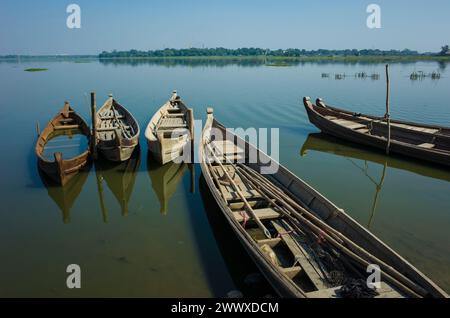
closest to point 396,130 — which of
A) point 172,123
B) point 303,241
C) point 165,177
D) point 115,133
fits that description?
point 172,123

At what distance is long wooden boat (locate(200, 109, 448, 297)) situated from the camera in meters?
Result: 5.70

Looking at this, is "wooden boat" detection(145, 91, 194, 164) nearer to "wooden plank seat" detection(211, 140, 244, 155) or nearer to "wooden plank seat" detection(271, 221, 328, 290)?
"wooden plank seat" detection(211, 140, 244, 155)

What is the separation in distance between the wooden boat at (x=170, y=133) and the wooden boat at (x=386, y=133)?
8.05 metres

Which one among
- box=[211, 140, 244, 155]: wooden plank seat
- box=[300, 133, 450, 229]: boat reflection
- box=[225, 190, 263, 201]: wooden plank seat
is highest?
box=[211, 140, 244, 155]: wooden plank seat

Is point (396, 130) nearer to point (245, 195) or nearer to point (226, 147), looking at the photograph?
point (226, 147)

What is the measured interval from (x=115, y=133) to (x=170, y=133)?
308 cm

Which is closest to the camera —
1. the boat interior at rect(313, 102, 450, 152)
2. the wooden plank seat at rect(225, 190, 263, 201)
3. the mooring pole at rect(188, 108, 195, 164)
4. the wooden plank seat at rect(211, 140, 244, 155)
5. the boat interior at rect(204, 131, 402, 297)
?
the boat interior at rect(204, 131, 402, 297)

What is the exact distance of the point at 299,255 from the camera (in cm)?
701

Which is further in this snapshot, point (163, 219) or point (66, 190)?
point (66, 190)

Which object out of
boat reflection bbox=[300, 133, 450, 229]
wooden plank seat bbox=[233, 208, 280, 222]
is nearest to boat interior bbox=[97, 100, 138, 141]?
wooden plank seat bbox=[233, 208, 280, 222]

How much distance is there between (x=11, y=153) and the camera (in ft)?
50.9

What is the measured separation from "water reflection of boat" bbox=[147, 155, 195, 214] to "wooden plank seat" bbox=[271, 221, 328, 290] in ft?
13.7

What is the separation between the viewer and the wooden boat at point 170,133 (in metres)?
13.1

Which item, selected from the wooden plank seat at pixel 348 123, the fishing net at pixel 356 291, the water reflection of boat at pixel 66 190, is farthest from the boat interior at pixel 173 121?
the fishing net at pixel 356 291
